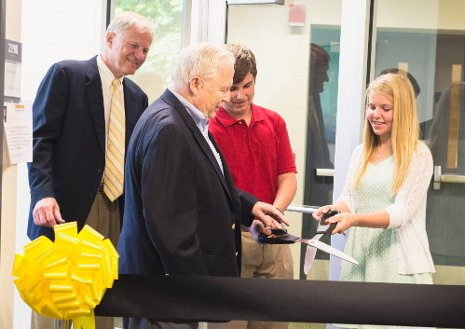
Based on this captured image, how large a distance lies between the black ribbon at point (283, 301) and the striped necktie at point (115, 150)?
916mm

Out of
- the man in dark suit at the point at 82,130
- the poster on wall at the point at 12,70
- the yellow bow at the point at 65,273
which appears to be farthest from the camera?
the man in dark suit at the point at 82,130

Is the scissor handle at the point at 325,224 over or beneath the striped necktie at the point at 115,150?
beneath

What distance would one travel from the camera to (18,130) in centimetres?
302

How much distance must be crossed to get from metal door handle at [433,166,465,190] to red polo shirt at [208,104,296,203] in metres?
0.84

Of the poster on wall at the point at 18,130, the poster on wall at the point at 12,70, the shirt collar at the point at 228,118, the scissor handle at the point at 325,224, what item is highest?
the poster on wall at the point at 12,70

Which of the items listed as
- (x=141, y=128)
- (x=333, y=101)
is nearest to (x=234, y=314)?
(x=141, y=128)

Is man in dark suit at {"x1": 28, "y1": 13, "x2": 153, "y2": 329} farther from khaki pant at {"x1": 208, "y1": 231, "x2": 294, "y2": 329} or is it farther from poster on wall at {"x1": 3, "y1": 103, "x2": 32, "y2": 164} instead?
khaki pant at {"x1": 208, "y1": 231, "x2": 294, "y2": 329}

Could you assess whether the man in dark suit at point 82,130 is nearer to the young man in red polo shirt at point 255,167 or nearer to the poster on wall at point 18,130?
the poster on wall at point 18,130

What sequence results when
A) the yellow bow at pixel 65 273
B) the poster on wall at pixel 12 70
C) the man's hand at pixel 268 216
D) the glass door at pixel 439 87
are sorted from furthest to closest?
the glass door at pixel 439 87, the man's hand at pixel 268 216, the poster on wall at pixel 12 70, the yellow bow at pixel 65 273

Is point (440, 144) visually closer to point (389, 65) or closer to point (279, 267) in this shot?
point (389, 65)

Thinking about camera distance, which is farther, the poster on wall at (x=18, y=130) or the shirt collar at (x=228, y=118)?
the shirt collar at (x=228, y=118)

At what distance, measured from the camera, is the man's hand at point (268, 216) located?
3135mm

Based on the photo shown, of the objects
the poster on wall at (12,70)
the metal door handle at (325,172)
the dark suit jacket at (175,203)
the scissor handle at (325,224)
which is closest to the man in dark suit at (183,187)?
the dark suit jacket at (175,203)

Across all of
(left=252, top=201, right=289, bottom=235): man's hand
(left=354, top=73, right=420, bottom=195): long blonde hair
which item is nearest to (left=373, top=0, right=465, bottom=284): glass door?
(left=354, top=73, right=420, bottom=195): long blonde hair
